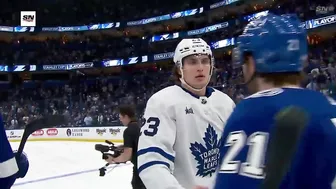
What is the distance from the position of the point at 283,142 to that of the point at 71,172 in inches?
299

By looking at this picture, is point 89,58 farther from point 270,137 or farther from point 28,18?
point 270,137

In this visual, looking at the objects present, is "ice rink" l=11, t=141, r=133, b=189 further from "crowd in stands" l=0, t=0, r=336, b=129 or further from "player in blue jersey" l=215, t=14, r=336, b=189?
"crowd in stands" l=0, t=0, r=336, b=129

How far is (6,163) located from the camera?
1.74m

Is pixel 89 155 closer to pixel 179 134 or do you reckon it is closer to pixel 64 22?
pixel 179 134

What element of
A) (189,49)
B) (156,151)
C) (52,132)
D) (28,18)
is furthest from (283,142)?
(28,18)

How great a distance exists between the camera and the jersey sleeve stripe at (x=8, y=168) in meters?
1.73

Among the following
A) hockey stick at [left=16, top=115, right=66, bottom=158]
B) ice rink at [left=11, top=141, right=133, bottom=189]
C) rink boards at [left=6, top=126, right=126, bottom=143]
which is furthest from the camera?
rink boards at [left=6, top=126, right=126, bottom=143]

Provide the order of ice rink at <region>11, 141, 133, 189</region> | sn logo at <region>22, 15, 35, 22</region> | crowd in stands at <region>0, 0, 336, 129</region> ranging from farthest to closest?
1. sn logo at <region>22, 15, 35, 22</region>
2. crowd in stands at <region>0, 0, 336, 129</region>
3. ice rink at <region>11, 141, 133, 189</region>

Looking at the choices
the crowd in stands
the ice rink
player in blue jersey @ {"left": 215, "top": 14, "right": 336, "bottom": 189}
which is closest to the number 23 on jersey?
player in blue jersey @ {"left": 215, "top": 14, "right": 336, "bottom": 189}

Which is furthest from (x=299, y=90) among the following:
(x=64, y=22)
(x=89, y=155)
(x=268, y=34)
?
(x=64, y=22)

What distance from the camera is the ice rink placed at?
22.8ft

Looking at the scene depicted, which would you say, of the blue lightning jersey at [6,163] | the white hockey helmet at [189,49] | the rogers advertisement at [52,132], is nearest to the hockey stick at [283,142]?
the blue lightning jersey at [6,163]

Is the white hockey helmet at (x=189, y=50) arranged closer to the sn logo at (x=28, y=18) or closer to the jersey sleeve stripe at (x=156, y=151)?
the jersey sleeve stripe at (x=156, y=151)

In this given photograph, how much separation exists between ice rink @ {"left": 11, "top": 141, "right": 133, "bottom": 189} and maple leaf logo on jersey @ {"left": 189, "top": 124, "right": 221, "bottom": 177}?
12.6ft
